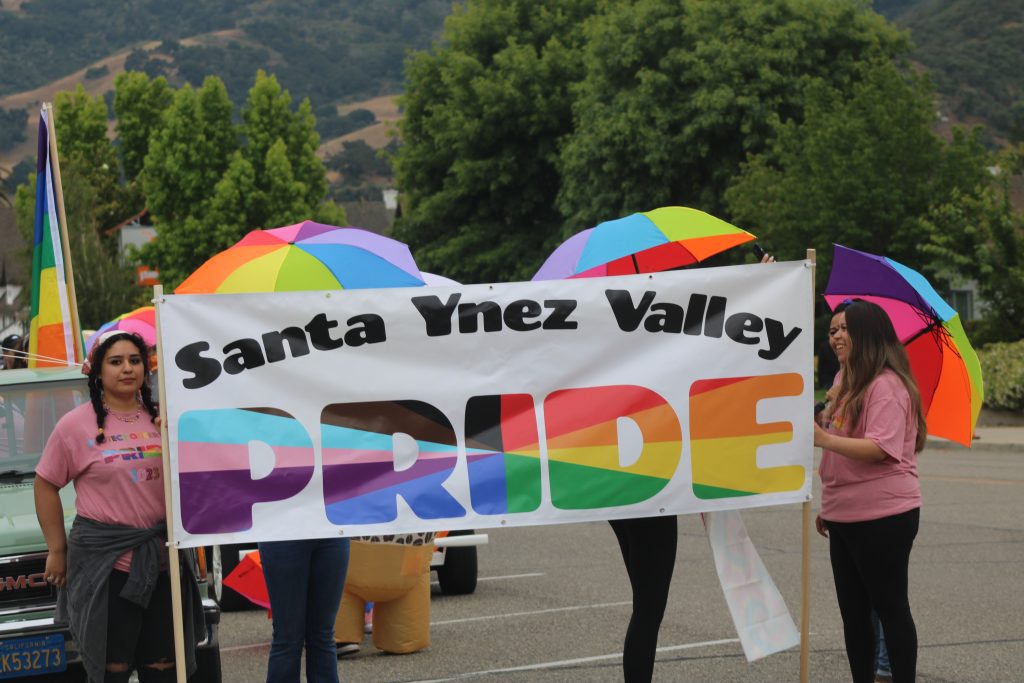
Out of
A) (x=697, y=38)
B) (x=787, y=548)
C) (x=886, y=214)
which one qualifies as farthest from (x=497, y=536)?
(x=697, y=38)

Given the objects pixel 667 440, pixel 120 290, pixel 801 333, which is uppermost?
pixel 801 333

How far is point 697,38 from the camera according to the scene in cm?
4216

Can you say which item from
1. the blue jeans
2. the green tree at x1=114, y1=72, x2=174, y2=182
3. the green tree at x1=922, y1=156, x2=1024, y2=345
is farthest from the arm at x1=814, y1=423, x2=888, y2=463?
the green tree at x1=114, y1=72, x2=174, y2=182

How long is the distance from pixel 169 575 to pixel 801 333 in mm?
2693

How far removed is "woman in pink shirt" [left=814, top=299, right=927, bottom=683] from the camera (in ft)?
19.3

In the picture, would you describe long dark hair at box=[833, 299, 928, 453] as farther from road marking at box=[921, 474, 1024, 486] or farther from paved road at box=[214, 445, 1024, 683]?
road marking at box=[921, 474, 1024, 486]

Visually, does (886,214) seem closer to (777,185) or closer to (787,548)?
(777,185)

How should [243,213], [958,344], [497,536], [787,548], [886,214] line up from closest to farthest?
[958,344] < [787,548] < [497,536] < [886,214] < [243,213]

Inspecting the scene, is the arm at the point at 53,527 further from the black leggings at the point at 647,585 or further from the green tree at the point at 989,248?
the green tree at the point at 989,248

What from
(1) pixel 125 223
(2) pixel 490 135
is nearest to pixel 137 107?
(1) pixel 125 223

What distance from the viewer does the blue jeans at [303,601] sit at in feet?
19.2

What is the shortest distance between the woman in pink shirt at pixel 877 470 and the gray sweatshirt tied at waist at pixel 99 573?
2.62m

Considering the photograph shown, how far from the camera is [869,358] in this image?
5.95 metres

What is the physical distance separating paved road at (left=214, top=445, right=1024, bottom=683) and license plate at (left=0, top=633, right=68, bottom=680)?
1598 millimetres
